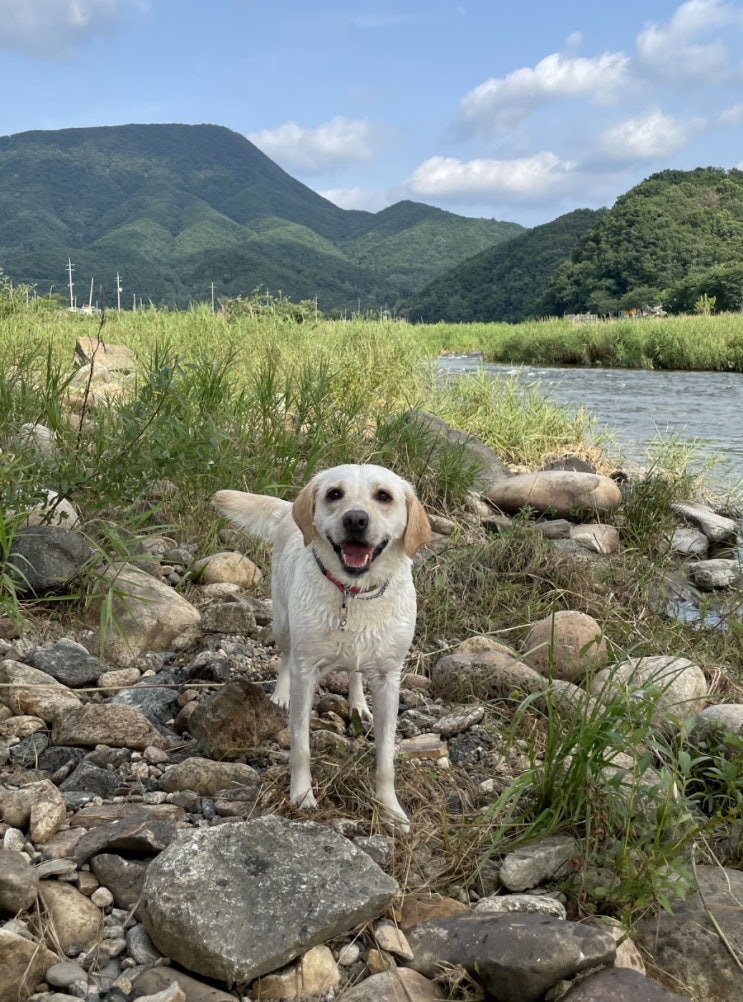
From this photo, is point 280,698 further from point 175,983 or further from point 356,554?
point 175,983

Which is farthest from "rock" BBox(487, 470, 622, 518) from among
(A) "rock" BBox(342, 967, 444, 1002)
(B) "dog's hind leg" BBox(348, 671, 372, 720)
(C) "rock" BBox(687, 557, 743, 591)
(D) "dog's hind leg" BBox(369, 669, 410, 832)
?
(A) "rock" BBox(342, 967, 444, 1002)

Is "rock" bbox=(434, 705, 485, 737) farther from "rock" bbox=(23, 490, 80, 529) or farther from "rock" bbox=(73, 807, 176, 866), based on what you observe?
"rock" bbox=(23, 490, 80, 529)

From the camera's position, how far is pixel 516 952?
208 cm

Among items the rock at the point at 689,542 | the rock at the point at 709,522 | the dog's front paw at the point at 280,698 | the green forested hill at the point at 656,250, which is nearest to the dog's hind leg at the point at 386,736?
the dog's front paw at the point at 280,698

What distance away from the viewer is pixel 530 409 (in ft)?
34.3

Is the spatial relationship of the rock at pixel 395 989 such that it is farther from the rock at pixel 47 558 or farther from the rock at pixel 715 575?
the rock at pixel 715 575

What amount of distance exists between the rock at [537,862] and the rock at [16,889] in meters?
1.32

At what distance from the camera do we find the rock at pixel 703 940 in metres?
2.29

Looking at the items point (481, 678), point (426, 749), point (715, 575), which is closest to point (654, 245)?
point (715, 575)

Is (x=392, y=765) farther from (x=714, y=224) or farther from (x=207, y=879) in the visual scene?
(x=714, y=224)

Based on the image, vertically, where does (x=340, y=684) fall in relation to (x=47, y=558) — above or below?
below

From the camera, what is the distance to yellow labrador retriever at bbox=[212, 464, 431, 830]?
108 inches

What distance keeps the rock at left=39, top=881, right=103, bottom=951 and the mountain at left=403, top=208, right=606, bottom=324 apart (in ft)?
177

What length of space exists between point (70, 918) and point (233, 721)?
107 cm
